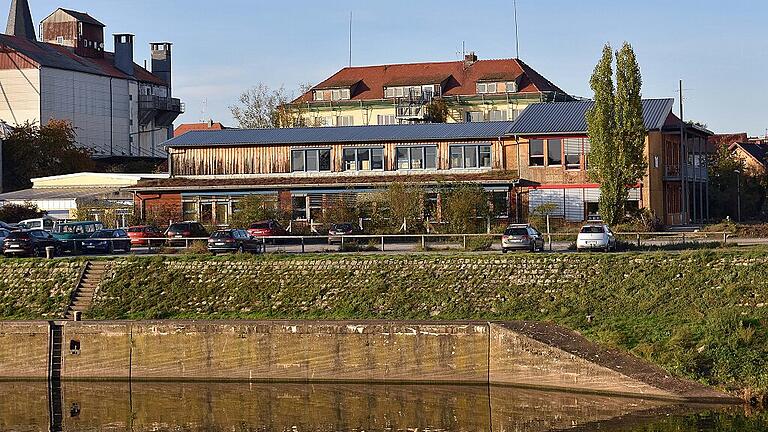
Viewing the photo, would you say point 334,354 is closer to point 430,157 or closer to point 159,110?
point 430,157

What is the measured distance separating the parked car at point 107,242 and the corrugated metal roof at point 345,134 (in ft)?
65.4

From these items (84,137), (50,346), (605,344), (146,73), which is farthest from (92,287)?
(146,73)

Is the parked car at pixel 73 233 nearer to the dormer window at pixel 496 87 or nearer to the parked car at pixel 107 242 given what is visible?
the parked car at pixel 107 242

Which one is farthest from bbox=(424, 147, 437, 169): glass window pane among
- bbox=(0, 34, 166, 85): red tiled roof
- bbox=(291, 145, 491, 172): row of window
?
bbox=(0, 34, 166, 85): red tiled roof

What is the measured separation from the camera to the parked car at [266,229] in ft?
220

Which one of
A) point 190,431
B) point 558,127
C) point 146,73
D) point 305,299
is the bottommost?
point 190,431

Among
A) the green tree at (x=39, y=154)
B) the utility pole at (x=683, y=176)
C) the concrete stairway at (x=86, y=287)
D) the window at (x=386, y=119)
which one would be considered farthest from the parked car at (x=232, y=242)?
the window at (x=386, y=119)

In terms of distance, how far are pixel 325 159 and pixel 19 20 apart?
2717 inches

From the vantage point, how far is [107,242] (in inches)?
2372

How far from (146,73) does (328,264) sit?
3507 inches

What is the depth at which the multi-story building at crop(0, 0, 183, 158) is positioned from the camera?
11312cm

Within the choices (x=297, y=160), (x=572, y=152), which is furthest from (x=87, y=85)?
(x=572, y=152)

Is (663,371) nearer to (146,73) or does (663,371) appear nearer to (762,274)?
(762,274)

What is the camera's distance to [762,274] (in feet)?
145
